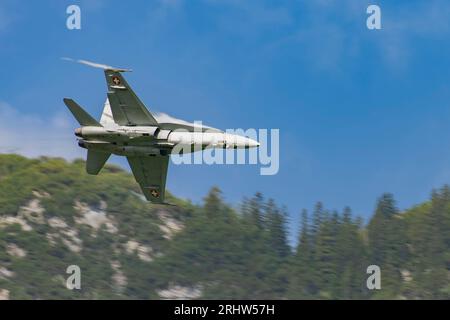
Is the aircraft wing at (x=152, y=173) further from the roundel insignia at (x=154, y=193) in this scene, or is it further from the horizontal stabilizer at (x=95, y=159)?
the horizontal stabilizer at (x=95, y=159)

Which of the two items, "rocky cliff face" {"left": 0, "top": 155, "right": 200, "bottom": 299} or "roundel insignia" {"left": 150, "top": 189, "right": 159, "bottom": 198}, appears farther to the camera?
"rocky cliff face" {"left": 0, "top": 155, "right": 200, "bottom": 299}

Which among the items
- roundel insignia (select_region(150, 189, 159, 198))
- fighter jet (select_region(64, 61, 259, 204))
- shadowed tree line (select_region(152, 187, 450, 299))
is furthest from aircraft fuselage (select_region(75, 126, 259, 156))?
shadowed tree line (select_region(152, 187, 450, 299))

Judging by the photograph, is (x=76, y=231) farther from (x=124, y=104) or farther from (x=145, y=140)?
(x=145, y=140)

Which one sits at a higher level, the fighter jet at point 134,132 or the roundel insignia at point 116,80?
the roundel insignia at point 116,80

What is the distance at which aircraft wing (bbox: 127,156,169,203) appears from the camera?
167 ft

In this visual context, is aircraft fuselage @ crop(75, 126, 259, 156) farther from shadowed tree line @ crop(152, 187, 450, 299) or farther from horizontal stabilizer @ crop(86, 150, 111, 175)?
shadowed tree line @ crop(152, 187, 450, 299)

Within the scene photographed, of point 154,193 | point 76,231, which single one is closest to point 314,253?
point 76,231

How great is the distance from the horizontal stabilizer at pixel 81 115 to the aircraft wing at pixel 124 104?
131cm

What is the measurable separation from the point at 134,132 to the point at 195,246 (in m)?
53.1

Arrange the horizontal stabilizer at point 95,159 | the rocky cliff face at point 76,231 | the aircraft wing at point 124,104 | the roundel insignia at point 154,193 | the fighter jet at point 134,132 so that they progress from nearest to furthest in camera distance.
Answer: the fighter jet at point 134,132, the aircraft wing at point 124,104, the horizontal stabilizer at point 95,159, the roundel insignia at point 154,193, the rocky cliff face at point 76,231

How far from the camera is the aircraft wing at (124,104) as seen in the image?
155 feet

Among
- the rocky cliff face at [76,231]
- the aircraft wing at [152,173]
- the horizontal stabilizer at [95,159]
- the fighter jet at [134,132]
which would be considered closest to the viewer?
the fighter jet at [134,132]

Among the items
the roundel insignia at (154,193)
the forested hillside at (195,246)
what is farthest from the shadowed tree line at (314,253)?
the roundel insignia at (154,193)
